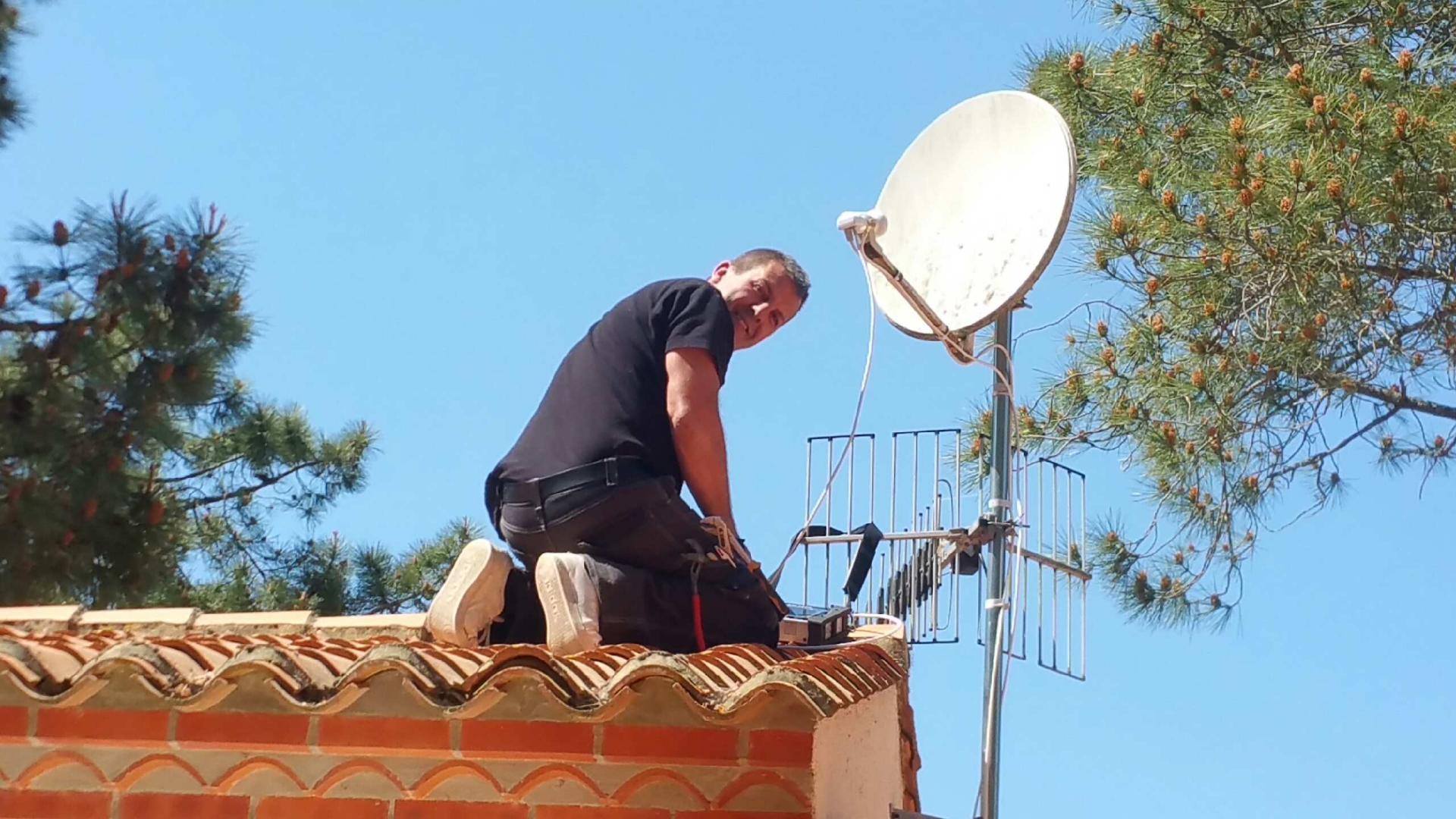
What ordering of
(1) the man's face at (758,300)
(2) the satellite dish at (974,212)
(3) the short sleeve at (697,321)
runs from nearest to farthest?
1. (3) the short sleeve at (697,321)
2. (1) the man's face at (758,300)
3. (2) the satellite dish at (974,212)

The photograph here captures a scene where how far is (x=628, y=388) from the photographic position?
3721mm

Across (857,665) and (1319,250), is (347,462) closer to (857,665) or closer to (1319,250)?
(1319,250)

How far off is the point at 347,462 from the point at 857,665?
7.19 metres

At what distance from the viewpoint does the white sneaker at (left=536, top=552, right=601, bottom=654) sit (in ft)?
11.3

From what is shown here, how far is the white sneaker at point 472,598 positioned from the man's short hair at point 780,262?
0.92m

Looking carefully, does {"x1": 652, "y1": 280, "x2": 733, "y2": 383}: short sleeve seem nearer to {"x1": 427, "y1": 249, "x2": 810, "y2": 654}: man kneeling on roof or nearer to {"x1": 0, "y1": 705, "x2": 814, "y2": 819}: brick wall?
{"x1": 427, "y1": 249, "x2": 810, "y2": 654}: man kneeling on roof

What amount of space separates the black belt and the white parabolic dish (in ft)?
Answer: 3.95

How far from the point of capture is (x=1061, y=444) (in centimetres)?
838

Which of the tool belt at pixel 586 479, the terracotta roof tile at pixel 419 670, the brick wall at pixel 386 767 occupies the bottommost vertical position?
the brick wall at pixel 386 767

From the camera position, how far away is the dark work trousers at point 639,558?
11.8 feet

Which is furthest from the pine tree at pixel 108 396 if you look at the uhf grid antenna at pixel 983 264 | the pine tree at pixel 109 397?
the uhf grid antenna at pixel 983 264

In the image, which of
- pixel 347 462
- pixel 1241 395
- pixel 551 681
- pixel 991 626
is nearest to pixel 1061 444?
pixel 1241 395

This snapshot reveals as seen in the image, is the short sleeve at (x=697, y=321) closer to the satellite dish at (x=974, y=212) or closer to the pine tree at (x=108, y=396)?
the satellite dish at (x=974, y=212)

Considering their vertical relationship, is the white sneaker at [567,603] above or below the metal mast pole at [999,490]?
below
